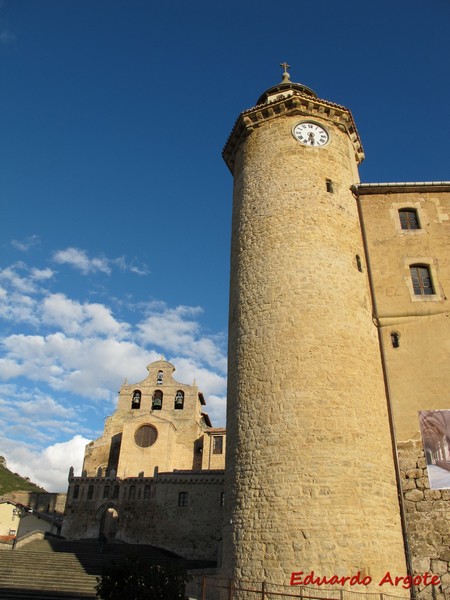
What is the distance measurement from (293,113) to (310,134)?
1009mm

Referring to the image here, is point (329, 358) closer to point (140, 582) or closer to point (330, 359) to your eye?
point (330, 359)

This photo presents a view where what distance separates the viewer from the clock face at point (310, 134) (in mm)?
17750

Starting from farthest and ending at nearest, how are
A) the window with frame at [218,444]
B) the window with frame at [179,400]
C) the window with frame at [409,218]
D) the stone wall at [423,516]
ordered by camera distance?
1. the window with frame at [179,400]
2. the window with frame at [218,444]
3. the window with frame at [409,218]
4. the stone wall at [423,516]

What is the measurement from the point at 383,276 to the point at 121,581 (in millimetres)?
11273

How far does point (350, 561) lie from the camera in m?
11.5

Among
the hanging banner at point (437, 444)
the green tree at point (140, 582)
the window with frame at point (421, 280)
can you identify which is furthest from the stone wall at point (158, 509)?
the window with frame at point (421, 280)

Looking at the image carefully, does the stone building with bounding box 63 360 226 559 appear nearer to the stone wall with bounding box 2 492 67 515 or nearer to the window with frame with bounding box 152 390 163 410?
the window with frame with bounding box 152 390 163 410

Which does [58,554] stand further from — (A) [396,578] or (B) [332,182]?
(B) [332,182]

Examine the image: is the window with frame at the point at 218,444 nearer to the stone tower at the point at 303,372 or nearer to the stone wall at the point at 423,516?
the stone tower at the point at 303,372

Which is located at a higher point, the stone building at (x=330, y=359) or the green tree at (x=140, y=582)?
the stone building at (x=330, y=359)

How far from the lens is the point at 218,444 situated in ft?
130

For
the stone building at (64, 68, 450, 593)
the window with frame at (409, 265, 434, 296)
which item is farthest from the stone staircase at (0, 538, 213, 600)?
the window with frame at (409, 265, 434, 296)

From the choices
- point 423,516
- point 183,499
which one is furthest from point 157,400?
point 423,516

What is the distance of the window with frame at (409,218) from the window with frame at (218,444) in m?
26.8
